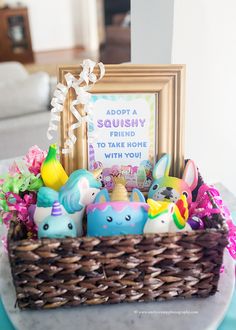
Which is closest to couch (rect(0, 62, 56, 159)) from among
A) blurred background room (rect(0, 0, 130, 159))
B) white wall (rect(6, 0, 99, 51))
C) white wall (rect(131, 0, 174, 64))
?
white wall (rect(131, 0, 174, 64))

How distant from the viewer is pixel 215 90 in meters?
1.01

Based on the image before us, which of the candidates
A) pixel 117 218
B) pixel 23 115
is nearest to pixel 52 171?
pixel 117 218

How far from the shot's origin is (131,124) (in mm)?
811

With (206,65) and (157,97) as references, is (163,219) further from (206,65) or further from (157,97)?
(206,65)

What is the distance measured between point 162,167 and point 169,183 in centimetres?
5

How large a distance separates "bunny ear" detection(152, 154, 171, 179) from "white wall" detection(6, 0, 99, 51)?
5.36 meters

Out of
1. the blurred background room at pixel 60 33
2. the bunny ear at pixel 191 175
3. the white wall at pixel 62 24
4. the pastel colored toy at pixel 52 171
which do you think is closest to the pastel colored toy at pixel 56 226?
the pastel colored toy at pixel 52 171

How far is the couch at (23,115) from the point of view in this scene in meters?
1.92

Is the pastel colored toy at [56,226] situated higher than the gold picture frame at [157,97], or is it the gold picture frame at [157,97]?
the gold picture frame at [157,97]

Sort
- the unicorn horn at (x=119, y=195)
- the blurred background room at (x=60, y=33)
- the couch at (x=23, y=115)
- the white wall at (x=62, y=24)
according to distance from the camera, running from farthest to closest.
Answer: the white wall at (x=62, y=24)
the blurred background room at (x=60, y=33)
the couch at (x=23, y=115)
the unicorn horn at (x=119, y=195)

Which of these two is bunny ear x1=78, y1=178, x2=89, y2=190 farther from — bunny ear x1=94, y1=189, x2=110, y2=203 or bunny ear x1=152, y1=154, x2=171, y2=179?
bunny ear x1=152, y1=154, x2=171, y2=179

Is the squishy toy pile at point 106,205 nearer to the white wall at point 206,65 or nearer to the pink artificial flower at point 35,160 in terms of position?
the pink artificial flower at point 35,160

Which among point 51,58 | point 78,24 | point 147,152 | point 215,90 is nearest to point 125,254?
point 147,152

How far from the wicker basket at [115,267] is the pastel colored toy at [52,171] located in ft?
0.39
